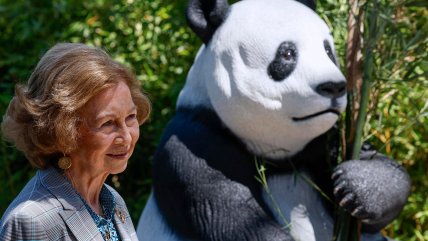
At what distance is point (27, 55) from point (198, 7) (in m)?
2.14

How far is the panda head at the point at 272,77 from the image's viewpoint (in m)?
2.85

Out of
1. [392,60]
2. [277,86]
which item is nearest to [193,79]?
[277,86]

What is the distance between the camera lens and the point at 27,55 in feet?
16.4

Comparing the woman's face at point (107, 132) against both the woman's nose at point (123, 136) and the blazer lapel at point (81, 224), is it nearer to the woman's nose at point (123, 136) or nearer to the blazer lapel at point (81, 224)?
the woman's nose at point (123, 136)

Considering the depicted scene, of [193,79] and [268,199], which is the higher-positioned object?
[193,79]

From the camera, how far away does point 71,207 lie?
1.66 metres

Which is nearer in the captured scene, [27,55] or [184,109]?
[184,109]

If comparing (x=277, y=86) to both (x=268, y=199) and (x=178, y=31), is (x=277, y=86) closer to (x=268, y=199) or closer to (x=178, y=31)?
(x=268, y=199)

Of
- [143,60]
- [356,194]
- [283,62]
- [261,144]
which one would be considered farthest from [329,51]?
[143,60]

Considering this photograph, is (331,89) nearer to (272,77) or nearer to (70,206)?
(272,77)

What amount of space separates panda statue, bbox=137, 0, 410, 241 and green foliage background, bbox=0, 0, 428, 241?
0.61 meters

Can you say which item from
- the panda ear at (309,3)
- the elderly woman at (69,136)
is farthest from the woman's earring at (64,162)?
the panda ear at (309,3)

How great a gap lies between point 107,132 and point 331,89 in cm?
128

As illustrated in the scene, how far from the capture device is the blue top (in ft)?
5.71
